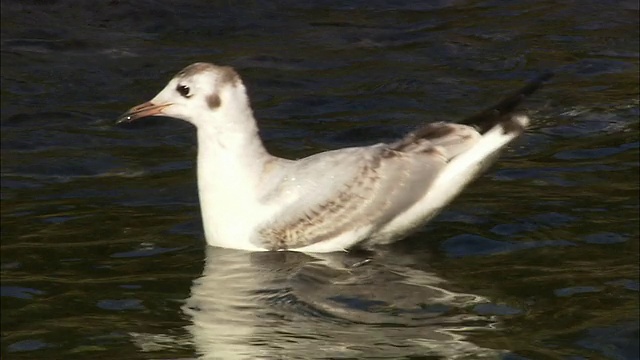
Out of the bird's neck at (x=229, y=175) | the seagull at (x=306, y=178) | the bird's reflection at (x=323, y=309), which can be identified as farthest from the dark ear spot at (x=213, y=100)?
the bird's reflection at (x=323, y=309)

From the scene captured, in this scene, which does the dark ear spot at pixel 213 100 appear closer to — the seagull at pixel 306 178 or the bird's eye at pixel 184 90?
the seagull at pixel 306 178

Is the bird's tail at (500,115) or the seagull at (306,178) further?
the bird's tail at (500,115)

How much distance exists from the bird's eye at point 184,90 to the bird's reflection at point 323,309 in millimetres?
944

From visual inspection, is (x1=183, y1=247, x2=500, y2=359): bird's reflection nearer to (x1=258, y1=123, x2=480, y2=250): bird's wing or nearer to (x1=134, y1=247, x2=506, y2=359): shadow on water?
(x1=134, y1=247, x2=506, y2=359): shadow on water

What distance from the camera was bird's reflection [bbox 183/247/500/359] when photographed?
8.07 metres

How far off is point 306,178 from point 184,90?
36.2 inches

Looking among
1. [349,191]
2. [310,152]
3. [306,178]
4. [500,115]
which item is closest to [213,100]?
[306,178]

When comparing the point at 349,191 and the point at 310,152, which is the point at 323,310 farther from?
the point at 310,152

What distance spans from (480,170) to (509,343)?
2.31 meters

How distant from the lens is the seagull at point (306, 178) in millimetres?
9898

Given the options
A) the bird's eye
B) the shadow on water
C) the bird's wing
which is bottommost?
the shadow on water

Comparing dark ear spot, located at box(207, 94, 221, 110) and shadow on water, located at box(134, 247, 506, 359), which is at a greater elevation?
dark ear spot, located at box(207, 94, 221, 110)

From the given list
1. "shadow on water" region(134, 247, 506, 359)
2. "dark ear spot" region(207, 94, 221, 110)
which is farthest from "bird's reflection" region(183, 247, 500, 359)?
"dark ear spot" region(207, 94, 221, 110)

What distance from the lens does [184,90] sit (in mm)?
10062
